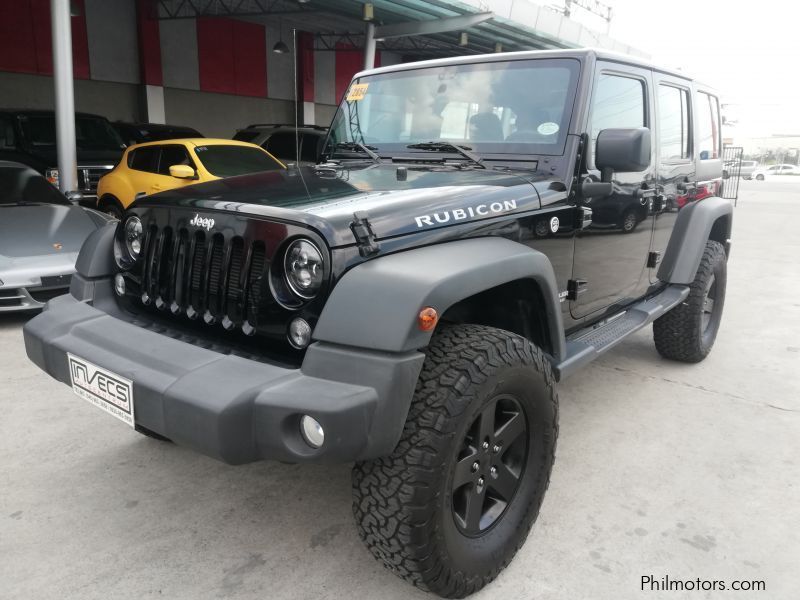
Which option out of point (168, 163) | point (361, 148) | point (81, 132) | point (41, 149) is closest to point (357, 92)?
point (361, 148)

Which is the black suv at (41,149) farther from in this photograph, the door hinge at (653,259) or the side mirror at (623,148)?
the side mirror at (623,148)

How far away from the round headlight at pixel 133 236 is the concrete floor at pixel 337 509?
101 cm

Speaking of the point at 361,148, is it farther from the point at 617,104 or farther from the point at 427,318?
the point at 427,318

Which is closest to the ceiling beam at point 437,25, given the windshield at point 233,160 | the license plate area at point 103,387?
the windshield at point 233,160

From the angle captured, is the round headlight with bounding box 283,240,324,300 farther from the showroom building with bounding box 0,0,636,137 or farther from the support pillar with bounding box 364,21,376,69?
the support pillar with bounding box 364,21,376,69

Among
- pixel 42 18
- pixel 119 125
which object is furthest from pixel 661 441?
pixel 42 18

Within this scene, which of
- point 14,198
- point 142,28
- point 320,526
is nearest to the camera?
point 320,526

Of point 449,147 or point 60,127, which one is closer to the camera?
point 449,147

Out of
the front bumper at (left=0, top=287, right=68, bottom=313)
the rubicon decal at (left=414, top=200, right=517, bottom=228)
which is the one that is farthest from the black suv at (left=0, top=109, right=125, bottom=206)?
the rubicon decal at (left=414, top=200, right=517, bottom=228)

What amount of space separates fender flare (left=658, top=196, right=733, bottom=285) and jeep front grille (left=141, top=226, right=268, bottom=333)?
279 centimetres

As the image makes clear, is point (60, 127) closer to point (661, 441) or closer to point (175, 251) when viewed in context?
point (175, 251)

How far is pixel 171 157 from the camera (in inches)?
306

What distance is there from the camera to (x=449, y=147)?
9.33 ft

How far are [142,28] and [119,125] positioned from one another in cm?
564
